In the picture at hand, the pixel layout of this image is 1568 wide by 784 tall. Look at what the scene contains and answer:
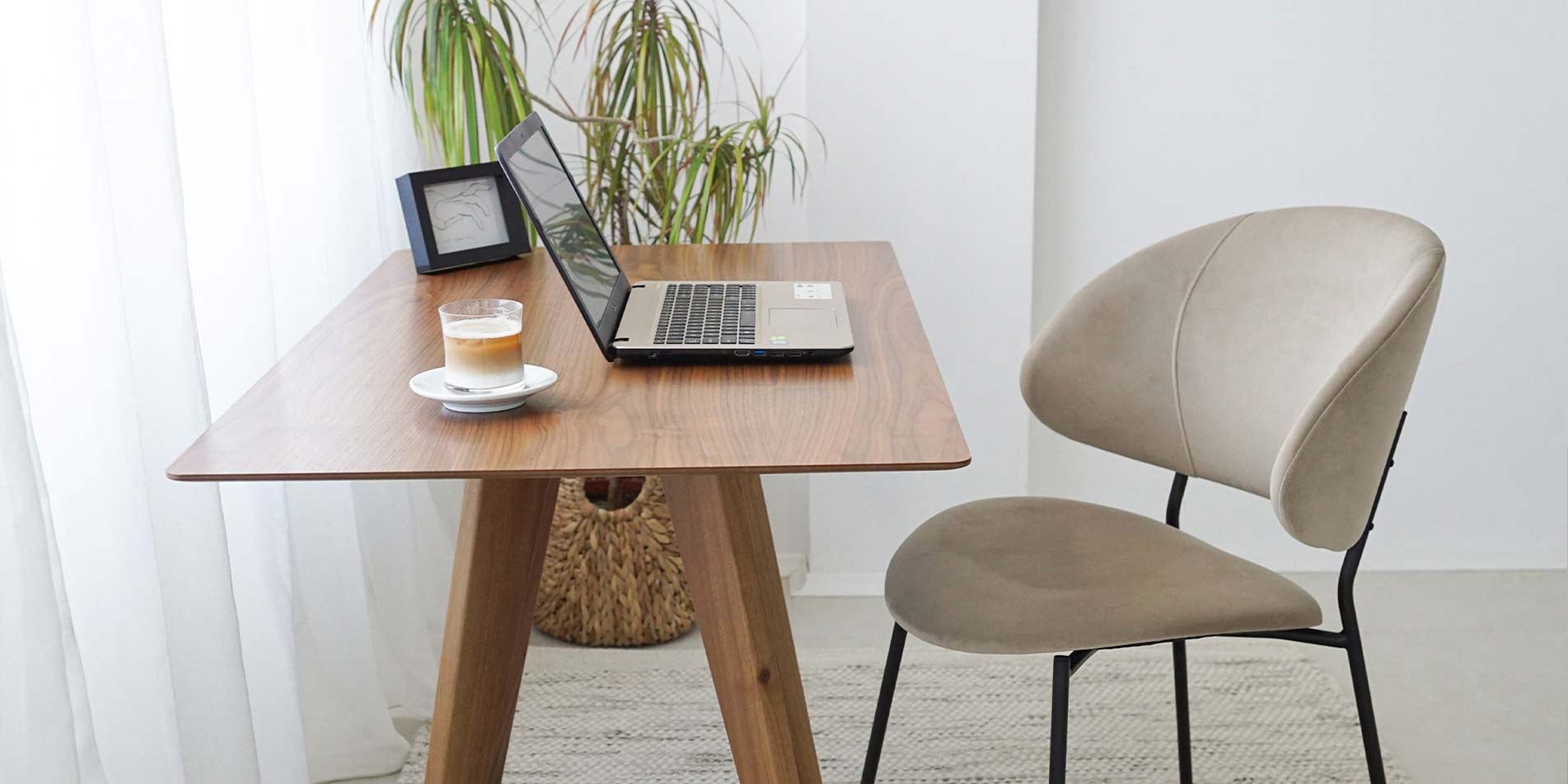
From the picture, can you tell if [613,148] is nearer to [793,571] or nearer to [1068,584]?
[793,571]

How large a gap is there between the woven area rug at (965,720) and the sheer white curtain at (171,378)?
0.35 metres

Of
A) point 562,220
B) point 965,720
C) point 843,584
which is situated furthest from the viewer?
point 843,584

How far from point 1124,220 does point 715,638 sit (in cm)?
178

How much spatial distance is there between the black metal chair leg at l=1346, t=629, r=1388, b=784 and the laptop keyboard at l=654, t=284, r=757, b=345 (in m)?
0.77

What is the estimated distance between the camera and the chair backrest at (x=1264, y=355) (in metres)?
1.47

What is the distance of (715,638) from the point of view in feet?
4.82

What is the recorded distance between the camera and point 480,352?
1254mm

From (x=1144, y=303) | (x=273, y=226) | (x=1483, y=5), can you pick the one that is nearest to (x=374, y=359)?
(x=273, y=226)

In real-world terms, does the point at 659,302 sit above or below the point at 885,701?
above

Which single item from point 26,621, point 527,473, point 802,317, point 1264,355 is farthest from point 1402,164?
point 26,621

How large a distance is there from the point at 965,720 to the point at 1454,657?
0.98m

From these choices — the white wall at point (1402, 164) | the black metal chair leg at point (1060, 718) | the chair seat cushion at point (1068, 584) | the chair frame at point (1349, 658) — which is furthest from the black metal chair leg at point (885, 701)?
the white wall at point (1402, 164)

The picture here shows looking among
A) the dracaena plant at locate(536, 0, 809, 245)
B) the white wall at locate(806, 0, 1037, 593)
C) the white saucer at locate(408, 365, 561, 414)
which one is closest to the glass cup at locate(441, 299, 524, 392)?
the white saucer at locate(408, 365, 561, 414)

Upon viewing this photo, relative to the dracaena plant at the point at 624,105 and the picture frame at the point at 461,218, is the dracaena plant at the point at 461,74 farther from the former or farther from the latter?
the picture frame at the point at 461,218
